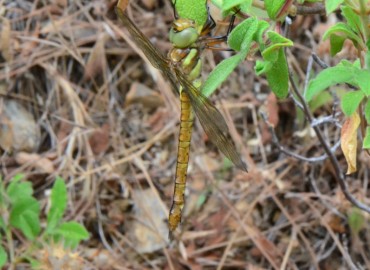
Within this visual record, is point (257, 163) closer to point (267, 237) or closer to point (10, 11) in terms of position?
point (267, 237)

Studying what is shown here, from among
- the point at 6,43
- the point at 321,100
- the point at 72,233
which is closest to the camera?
the point at 72,233

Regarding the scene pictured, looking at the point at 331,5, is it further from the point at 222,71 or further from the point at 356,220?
the point at 356,220

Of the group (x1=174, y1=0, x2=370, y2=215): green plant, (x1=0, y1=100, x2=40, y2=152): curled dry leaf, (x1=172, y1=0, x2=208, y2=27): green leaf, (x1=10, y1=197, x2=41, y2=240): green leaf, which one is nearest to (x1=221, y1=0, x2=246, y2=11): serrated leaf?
(x1=174, y1=0, x2=370, y2=215): green plant

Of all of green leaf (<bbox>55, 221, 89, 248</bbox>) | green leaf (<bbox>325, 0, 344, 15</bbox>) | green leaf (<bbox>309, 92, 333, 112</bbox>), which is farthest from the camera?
green leaf (<bbox>309, 92, 333, 112</bbox>)

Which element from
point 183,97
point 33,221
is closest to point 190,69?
point 183,97

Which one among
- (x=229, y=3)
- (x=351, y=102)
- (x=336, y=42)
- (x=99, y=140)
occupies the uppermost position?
(x=229, y=3)

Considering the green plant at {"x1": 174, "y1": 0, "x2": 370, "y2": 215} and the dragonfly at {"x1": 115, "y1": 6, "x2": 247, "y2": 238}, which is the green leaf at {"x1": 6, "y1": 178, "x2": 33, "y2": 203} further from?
the green plant at {"x1": 174, "y1": 0, "x2": 370, "y2": 215}
